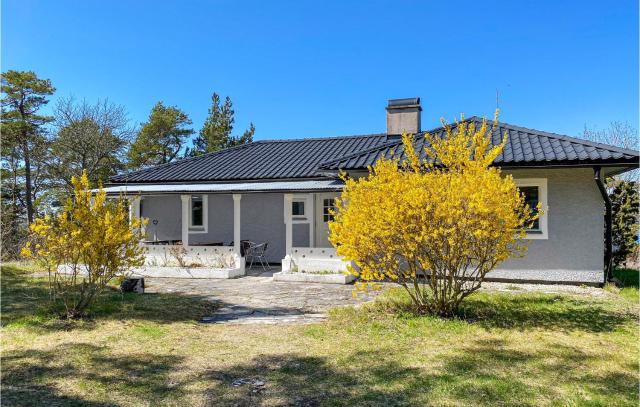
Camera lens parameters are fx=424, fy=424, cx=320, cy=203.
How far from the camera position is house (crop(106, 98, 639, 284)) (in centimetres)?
967

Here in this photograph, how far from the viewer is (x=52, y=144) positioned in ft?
86.0

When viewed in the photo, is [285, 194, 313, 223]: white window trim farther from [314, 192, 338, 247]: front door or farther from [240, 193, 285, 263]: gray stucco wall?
[240, 193, 285, 263]: gray stucco wall

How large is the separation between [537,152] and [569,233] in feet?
6.57

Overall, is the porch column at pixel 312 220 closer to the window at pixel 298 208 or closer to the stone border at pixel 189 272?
the window at pixel 298 208

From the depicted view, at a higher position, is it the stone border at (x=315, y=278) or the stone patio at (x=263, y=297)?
the stone border at (x=315, y=278)

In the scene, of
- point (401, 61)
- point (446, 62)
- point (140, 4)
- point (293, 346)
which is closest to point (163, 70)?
point (140, 4)

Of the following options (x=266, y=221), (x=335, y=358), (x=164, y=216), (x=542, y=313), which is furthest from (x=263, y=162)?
(x=335, y=358)

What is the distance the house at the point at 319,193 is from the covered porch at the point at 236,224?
0.12 ft

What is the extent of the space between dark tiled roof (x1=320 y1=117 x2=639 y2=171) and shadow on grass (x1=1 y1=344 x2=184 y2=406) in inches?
275

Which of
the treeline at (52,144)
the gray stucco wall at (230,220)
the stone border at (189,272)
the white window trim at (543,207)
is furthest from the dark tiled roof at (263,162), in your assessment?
the treeline at (52,144)

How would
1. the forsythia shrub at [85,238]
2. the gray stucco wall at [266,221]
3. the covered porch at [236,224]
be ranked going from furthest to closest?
the gray stucco wall at [266,221] < the covered porch at [236,224] < the forsythia shrub at [85,238]

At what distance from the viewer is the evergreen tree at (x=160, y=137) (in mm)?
30359

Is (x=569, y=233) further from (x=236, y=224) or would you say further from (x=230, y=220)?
(x=230, y=220)

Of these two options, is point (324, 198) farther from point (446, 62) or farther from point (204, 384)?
point (204, 384)
